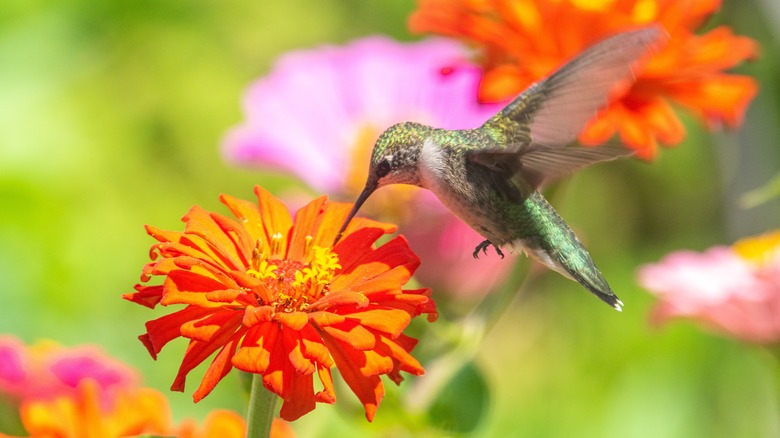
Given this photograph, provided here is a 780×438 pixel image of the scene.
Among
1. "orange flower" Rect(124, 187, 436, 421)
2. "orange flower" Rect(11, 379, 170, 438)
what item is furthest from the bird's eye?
"orange flower" Rect(11, 379, 170, 438)

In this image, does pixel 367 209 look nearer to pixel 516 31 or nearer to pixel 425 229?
pixel 425 229

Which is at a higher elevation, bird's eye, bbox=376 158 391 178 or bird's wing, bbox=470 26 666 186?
bird's wing, bbox=470 26 666 186

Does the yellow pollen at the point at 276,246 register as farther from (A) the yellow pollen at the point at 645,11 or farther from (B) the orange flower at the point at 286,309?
(A) the yellow pollen at the point at 645,11

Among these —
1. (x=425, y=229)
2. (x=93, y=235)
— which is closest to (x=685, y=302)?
(x=425, y=229)

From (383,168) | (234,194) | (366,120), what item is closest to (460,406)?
(383,168)

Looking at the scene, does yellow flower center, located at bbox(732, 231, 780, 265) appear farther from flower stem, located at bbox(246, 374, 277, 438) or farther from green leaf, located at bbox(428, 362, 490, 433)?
flower stem, located at bbox(246, 374, 277, 438)

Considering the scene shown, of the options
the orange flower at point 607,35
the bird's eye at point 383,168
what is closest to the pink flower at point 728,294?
the orange flower at point 607,35

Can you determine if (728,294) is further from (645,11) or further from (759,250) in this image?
(645,11)
